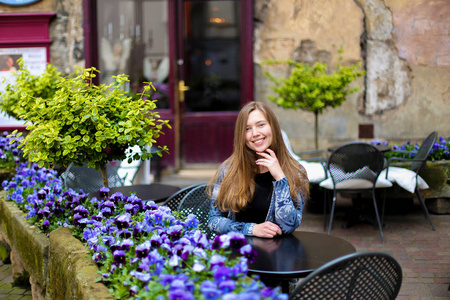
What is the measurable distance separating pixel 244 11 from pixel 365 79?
7.23 feet

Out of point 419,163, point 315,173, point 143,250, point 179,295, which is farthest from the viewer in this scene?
point 315,173

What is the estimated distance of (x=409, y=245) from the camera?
5254 mm

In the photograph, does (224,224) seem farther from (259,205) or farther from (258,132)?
(258,132)

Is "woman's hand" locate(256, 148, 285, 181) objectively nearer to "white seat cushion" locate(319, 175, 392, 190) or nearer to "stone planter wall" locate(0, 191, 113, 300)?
"stone planter wall" locate(0, 191, 113, 300)

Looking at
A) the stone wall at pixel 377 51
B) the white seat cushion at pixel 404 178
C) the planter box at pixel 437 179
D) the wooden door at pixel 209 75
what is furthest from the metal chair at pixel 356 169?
the wooden door at pixel 209 75

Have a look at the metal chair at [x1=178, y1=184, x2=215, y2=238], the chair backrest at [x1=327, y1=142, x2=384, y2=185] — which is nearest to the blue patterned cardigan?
the metal chair at [x1=178, y1=184, x2=215, y2=238]

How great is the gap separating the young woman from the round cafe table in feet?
0.32

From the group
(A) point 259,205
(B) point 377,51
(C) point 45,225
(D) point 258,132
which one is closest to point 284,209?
(A) point 259,205

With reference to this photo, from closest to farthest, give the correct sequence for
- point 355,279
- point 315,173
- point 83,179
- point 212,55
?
point 355,279
point 83,179
point 315,173
point 212,55

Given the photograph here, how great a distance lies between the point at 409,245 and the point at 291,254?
316 cm

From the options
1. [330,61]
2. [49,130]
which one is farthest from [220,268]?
[330,61]

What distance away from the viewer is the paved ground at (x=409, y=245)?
414cm

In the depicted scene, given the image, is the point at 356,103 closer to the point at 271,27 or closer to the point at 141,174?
the point at 271,27

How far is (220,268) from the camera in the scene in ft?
5.32
